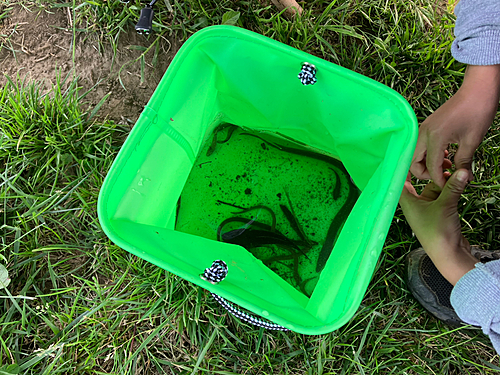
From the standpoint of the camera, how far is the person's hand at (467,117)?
95cm

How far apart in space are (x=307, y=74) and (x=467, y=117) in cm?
50

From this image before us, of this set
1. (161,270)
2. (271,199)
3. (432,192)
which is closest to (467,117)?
(432,192)

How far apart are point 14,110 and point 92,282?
725mm

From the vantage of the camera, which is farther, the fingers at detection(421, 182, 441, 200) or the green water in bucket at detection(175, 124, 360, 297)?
the green water in bucket at detection(175, 124, 360, 297)

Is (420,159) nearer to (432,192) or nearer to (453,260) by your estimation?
(432,192)

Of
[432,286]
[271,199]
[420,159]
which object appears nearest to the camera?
[420,159]

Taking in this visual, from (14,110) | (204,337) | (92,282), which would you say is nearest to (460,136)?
(204,337)

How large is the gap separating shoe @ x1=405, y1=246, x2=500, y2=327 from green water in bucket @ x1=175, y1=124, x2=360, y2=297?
0.32 metres

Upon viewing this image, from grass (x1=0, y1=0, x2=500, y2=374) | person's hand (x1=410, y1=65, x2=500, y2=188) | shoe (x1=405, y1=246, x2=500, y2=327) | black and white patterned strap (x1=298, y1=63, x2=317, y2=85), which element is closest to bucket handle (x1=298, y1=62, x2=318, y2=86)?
black and white patterned strap (x1=298, y1=63, x2=317, y2=85)

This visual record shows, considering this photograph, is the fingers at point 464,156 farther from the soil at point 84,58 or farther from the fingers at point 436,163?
the soil at point 84,58

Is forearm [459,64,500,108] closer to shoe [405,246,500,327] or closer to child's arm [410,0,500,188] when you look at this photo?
child's arm [410,0,500,188]

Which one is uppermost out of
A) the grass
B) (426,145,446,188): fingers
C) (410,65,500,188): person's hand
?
(410,65,500,188): person's hand

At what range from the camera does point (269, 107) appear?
3.69 feet

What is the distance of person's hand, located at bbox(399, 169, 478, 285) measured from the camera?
40.1 inches
